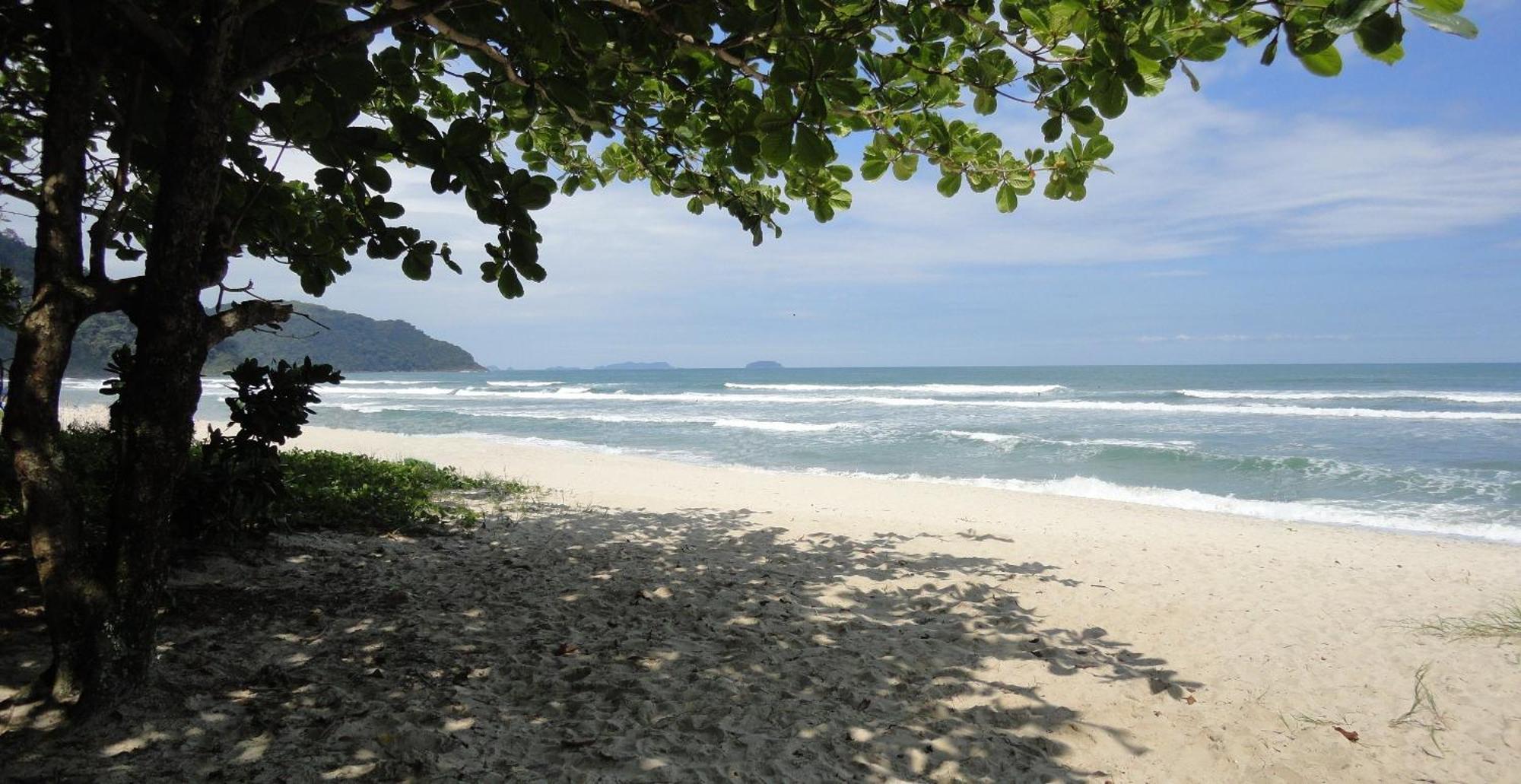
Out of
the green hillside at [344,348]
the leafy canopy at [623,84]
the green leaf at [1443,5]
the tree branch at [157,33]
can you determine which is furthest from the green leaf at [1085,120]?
the green hillside at [344,348]

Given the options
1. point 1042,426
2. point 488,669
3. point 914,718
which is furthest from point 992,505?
point 1042,426

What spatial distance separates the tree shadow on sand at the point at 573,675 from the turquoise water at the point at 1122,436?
9126 millimetres

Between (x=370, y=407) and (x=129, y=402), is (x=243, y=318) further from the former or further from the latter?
(x=370, y=407)

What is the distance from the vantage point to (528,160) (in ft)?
14.8

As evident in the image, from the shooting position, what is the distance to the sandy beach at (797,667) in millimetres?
2705

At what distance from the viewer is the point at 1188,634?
458cm

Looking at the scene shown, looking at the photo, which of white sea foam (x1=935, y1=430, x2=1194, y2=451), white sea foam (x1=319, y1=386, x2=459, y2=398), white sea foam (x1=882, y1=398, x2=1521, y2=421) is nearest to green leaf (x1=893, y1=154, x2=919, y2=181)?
white sea foam (x1=935, y1=430, x2=1194, y2=451)

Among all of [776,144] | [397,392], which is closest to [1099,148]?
[776,144]

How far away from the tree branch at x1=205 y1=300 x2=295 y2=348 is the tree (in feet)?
0.04

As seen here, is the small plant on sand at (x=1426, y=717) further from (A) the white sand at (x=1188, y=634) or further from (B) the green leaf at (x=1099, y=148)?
(B) the green leaf at (x=1099, y=148)

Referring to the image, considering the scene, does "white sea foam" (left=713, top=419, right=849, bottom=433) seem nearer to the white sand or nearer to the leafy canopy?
the white sand

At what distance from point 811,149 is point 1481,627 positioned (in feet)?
19.5

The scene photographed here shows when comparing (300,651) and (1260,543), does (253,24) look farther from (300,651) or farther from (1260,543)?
(1260,543)

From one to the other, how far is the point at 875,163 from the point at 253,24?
8.17 ft
